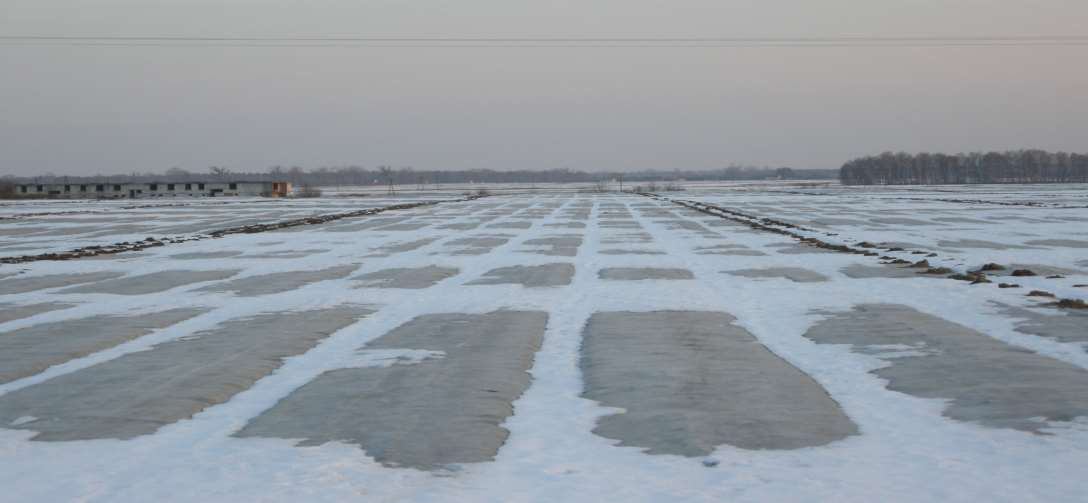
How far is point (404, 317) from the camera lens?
15742mm

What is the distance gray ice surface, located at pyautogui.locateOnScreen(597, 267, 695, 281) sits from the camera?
70.7ft

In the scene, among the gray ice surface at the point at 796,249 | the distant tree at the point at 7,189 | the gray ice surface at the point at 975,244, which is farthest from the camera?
the distant tree at the point at 7,189

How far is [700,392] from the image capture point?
973cm

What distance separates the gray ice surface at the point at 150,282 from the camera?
20094mm

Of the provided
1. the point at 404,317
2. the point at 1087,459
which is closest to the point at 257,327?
the point at 404,317

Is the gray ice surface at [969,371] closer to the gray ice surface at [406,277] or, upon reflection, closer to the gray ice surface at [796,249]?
the gray ice surface at [406,277]

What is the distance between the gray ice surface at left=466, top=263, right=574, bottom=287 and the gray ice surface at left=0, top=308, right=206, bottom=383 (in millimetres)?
6539

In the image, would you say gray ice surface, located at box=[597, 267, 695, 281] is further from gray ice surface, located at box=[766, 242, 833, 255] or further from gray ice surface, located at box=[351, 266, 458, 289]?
gray ice surface, located at box=[766, 242, 833, 255]

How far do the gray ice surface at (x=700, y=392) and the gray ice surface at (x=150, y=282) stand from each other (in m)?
10.5

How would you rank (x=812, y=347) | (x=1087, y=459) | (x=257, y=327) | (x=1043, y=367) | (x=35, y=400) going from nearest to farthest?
(x=1087, y=459) → (x=35, y=400) → (x=1043, y=367) → (x=812, y=347) → (x=257, y=327)

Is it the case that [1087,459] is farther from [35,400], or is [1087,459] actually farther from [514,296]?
[514,296]

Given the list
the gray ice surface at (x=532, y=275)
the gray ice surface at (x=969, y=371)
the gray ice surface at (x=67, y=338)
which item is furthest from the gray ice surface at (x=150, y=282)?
the gray ice surface at (x=969, y=371)

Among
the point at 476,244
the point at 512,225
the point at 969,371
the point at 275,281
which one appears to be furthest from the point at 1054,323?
the point at 512,225

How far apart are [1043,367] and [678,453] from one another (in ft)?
16.8
